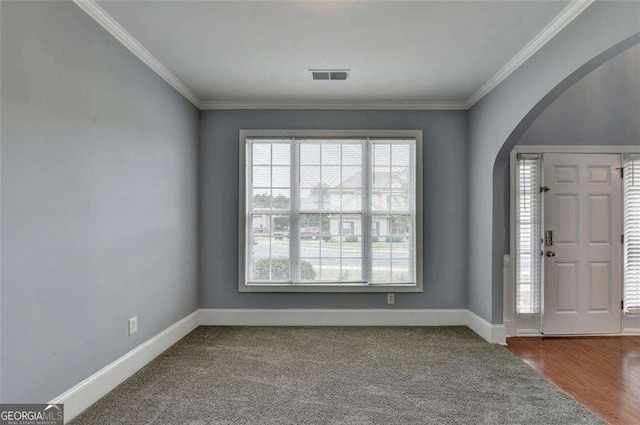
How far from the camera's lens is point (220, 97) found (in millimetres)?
4062

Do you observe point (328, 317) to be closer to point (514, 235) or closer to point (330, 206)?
point (330, 206)

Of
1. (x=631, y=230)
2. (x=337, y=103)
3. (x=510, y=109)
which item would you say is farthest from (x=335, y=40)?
(x=631, y=230)

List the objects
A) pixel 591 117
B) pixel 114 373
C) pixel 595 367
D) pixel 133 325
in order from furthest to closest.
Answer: pixel 591 117
pixel 595 367
pixel 133 325
pixel 114 373

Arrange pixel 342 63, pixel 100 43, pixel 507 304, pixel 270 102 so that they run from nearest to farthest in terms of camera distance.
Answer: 1. pixel 100 43
2. pixel 342 63
3. pixel 507 304
4. pixel 270 102

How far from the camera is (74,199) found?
7.31ft

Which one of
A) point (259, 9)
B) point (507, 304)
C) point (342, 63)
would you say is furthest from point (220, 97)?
point (507, 304)

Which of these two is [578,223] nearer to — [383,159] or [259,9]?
[383,159]

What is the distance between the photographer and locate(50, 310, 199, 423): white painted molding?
2.23 metres

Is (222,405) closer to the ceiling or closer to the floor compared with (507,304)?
closer to the floor

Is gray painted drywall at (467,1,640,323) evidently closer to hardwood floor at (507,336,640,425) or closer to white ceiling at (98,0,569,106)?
white ceiling at (98,0,569,106)

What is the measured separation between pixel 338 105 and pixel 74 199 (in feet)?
9.53

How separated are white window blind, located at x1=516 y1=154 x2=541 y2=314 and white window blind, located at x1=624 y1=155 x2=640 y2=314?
3.21ft

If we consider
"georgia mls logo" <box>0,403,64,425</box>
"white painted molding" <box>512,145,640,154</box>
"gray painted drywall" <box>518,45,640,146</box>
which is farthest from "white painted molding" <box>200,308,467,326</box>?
"gray painted drywall" <box>518,45,640,146</box>

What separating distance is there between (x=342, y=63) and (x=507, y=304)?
10.2 ft
